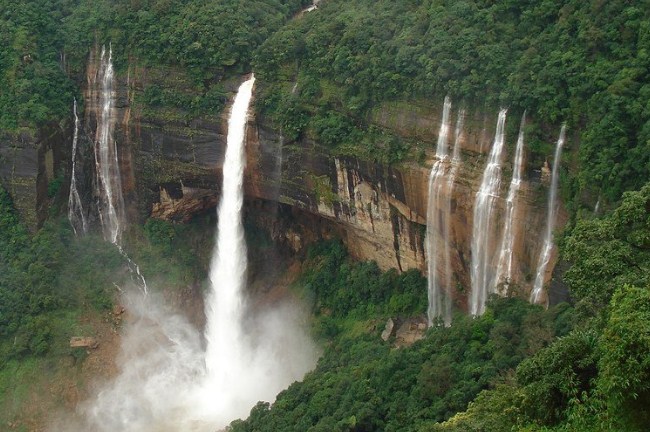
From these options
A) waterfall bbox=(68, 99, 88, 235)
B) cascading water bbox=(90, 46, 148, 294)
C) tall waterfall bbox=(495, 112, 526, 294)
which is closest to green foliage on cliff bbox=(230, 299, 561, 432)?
tall waterfall bbox=(495, 112, 526, 294)

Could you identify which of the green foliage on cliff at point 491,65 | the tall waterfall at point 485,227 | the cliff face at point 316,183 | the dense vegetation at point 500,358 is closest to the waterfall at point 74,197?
the cliff face at point 316,183

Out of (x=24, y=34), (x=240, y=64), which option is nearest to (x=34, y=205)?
(x=24, y=34)

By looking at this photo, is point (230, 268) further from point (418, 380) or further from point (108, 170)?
point (418, 380)

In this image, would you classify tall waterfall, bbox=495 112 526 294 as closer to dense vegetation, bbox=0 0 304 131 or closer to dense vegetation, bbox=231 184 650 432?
dense vegetation, bbox=231 184 650 432

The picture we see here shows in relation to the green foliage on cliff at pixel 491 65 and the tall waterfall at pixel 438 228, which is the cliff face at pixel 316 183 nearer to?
the tall waterfall at pixel 438 228

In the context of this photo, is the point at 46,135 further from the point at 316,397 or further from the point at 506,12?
the point at 506,12
